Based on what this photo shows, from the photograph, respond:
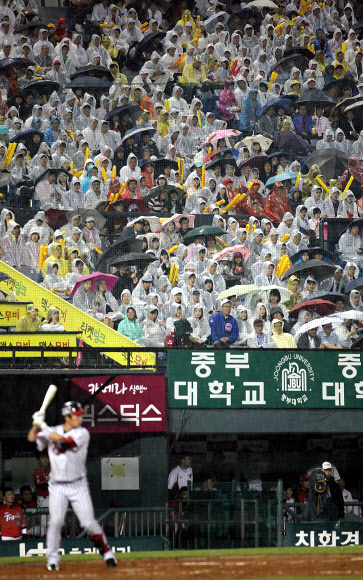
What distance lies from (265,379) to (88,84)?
762cm

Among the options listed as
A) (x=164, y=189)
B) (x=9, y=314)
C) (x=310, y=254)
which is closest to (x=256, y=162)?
(x=164, y=189)

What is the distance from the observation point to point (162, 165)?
58.2 feet

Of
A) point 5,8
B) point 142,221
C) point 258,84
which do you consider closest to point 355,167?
point 258,84

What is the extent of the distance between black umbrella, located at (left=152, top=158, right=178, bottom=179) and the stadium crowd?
0.07ft

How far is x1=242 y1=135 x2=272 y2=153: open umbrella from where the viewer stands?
18.5 m

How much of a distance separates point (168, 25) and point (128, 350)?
10.7 meters

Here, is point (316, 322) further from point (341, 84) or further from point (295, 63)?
point (295, 63)

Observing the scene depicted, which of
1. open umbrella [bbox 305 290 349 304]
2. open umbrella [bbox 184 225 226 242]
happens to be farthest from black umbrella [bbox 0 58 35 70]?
open umbrella [bbox 305 290 349 304]

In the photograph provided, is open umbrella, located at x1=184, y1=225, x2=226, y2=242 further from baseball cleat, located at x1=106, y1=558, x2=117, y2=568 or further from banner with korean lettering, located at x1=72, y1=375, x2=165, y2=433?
baseball cleat, located at x1=106, y1=558, x2=117, y2=568

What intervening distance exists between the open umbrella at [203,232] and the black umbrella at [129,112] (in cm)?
338

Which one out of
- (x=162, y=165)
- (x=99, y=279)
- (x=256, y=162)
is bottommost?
(x=99, y=279)

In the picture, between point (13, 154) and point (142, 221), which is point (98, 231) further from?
point (13, 154)

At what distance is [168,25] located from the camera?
21.9 m

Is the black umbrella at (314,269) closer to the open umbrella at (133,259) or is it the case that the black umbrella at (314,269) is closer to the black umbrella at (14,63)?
the open umbrella at (133,259)
